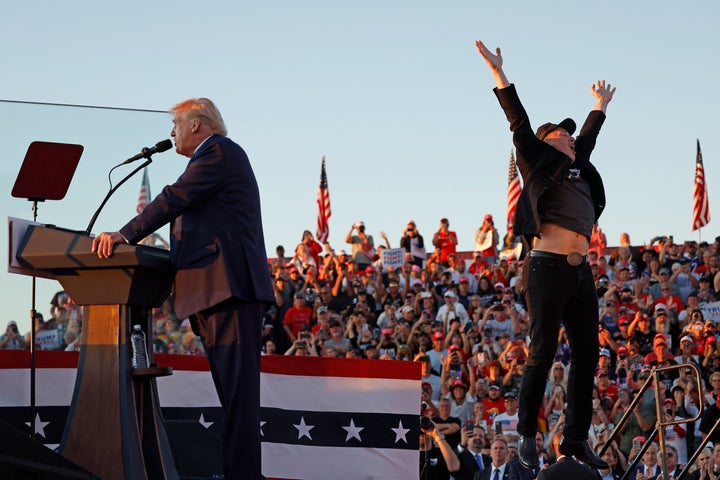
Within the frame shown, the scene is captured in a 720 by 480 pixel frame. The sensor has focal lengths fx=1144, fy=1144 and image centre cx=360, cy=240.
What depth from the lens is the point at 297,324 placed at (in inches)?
661

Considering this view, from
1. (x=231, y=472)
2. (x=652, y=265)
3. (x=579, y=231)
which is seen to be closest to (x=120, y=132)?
(x=231, y=472)

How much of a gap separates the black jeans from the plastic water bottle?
2.17 meters

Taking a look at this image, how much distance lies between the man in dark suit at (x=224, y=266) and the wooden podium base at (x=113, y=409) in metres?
Result: 0.30

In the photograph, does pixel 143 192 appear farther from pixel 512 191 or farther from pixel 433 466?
pixel 512 191

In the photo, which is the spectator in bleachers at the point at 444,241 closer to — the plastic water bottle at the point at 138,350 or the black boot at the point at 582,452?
the black boot at the point at 582,452

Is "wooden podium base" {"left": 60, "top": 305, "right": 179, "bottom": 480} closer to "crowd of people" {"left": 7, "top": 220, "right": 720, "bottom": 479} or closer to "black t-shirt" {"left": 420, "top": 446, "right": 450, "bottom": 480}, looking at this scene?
"crowd of people" {"left": 7, "top": 220, "right": 720, "bottom": 479}

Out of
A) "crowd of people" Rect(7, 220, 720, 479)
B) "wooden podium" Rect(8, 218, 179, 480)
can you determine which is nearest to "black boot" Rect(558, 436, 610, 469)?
"crowd of people" Rect(7, 220, 720, 479)

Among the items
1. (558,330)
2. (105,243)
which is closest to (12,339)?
(105,243)

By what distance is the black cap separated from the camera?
6.64 meters

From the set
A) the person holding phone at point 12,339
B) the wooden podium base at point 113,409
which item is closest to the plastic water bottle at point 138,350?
the wooden podium base at point 113,409

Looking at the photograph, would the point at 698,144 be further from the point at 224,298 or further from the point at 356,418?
the point at 224,298

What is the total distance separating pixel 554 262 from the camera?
6363mm

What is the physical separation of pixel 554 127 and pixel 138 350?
2763mm

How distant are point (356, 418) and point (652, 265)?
1034 cm
